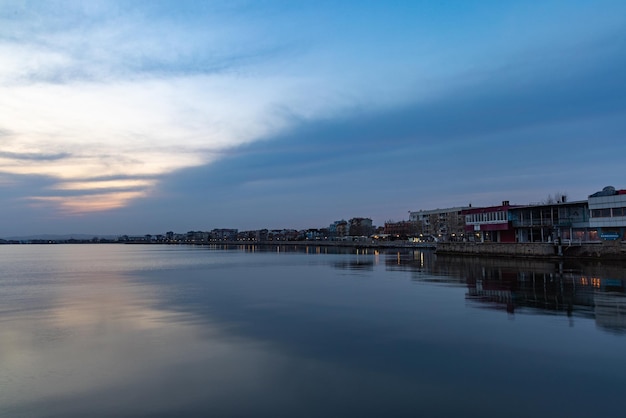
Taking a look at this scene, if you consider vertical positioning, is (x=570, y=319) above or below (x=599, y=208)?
below

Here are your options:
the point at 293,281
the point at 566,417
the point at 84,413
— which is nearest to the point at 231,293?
the point at 293,281

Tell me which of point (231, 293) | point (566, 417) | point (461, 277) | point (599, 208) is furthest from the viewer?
point (599, 208)

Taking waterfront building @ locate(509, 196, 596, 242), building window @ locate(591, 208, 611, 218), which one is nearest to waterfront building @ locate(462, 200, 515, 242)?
waterfront building @ locate(509, 196, 596, 242)

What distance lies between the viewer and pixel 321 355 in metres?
13.8

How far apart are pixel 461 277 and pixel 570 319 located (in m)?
18.5

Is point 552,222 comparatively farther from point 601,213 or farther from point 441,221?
point 441,221

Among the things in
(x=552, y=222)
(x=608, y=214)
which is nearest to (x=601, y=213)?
(x=608, y=214)

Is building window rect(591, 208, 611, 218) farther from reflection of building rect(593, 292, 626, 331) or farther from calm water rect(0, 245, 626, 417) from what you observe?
reflection of building rect(593, 292, 626, 331)

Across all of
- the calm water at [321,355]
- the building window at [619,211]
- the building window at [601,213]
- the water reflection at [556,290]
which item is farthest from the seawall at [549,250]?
the calm water at [321,355]

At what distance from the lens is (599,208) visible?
50.5 metres

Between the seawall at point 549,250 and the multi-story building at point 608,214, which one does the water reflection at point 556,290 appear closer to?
the seawall at point 549,250

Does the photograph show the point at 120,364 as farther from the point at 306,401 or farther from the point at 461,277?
the point at 461,277

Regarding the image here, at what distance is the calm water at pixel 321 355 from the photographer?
1002 cm

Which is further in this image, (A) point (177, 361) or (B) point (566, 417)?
(A) point (177, 361)
